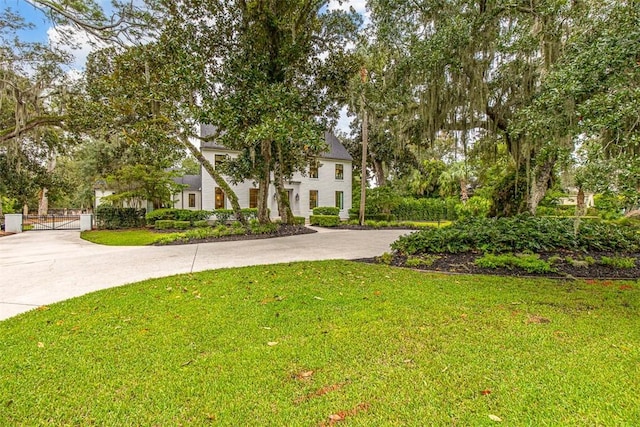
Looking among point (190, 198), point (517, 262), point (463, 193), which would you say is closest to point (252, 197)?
A: point (190, 198)

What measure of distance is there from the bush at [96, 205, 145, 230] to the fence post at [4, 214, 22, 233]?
2.78 m

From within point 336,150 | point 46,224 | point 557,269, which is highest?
point 336,150

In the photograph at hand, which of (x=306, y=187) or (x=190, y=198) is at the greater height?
(x=306, y=187)

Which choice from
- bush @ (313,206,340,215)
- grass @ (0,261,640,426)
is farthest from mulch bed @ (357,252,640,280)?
bush @ (313,206,340,215)

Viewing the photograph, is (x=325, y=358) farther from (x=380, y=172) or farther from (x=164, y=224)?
(x=380, y=172)

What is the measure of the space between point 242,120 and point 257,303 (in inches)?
214

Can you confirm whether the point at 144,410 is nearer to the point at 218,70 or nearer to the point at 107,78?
the point at 218,70

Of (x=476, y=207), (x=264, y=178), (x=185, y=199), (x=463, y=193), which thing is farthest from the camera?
(x=463, y=193)

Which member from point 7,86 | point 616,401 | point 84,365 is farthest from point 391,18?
point 7,86

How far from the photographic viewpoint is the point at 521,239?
588cm

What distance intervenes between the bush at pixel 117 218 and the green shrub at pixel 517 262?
15063 millimetres

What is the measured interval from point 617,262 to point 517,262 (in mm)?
1649

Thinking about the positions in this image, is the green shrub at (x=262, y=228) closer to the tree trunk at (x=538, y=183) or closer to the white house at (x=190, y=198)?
the tree trunk at (x=538, y=183)

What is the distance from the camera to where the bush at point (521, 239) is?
586 cm
